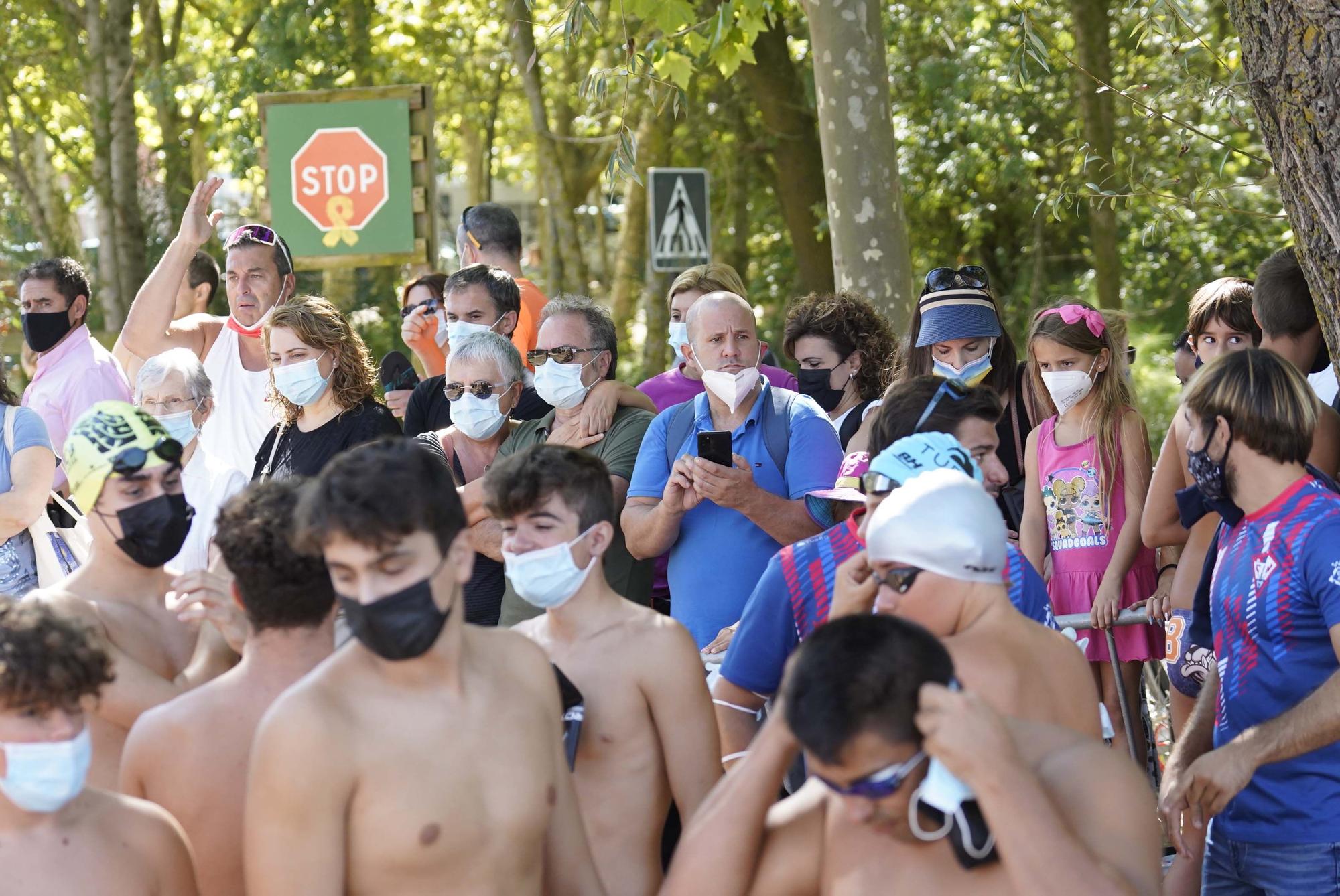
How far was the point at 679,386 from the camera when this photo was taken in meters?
6.72

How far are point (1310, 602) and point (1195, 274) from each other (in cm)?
1307

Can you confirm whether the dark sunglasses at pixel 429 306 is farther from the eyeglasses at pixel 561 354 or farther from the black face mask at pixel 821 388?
the black face mask at pixel 821 388

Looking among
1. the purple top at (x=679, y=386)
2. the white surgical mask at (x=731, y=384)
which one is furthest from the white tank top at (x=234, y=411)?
the white surgical mask at (x=731, y=384)

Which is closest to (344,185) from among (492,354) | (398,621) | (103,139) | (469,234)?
(469,234)

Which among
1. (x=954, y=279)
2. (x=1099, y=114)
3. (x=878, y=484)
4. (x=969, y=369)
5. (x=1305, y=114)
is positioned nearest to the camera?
(x=878, y=484)

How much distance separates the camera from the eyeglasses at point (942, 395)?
400 cm

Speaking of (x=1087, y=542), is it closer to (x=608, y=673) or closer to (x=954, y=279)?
(x=954, y=279)

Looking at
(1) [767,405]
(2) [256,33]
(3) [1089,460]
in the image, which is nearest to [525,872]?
(1) [767,405]

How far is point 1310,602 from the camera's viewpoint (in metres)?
3.73

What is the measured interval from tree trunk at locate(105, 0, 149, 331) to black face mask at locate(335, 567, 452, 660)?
13.0 metres

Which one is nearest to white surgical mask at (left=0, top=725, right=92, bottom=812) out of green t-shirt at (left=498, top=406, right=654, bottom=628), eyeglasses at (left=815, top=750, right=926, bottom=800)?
eyeglasses at (left=815, top=750, right=926, bottom=800)

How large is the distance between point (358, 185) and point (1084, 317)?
5321mm

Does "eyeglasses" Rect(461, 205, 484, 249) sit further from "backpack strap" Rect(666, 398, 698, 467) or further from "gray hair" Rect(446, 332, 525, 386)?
"backpack strap" Rect(666, 398, 698, 467)

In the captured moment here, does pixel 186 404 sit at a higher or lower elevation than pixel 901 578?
higher
